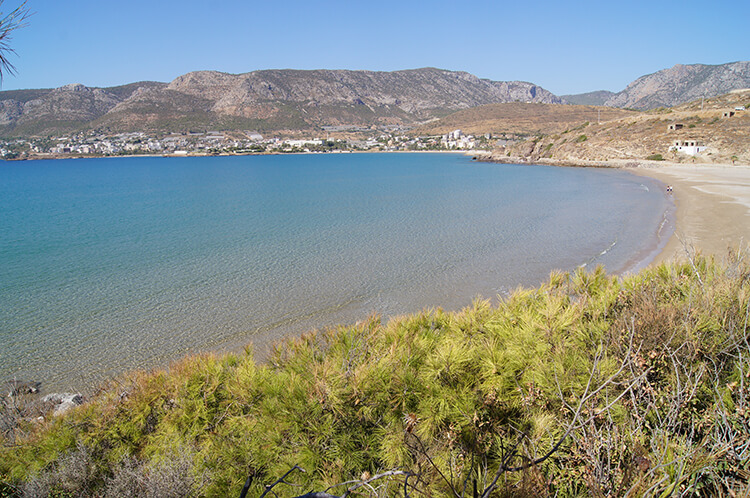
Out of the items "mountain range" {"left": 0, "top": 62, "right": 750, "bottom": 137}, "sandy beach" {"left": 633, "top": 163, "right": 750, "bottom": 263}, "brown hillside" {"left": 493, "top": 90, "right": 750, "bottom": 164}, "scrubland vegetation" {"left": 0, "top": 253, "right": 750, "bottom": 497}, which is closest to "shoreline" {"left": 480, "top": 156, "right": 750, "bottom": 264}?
"sandy beach" {"left": 633, "top": 163, "right": 750, "bottom": 263}

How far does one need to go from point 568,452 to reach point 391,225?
19129 mm

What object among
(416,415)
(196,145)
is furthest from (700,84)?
(416,415)

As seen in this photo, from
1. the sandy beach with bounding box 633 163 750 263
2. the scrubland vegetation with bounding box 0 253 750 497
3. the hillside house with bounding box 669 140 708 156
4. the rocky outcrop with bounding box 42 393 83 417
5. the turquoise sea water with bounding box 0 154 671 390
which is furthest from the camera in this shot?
the hillside house with bounding box 669 140 708 156

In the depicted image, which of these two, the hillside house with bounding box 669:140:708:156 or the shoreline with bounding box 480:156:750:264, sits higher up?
the hillside house with bounding box 669:140:708:156

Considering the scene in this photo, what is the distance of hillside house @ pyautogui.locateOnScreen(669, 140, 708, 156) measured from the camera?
47375mm

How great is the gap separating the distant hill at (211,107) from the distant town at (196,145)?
9204mm

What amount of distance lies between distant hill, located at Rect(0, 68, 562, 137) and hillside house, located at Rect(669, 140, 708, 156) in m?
125

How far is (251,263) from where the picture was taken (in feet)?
47.9

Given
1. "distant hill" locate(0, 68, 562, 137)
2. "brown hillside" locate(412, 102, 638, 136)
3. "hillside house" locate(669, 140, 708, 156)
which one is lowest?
"hillside house" locate(669, 140, 708, 156)

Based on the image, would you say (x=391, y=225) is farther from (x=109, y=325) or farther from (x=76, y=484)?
(x=76, y=484)

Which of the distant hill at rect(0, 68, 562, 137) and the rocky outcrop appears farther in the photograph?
the distant hill at rect(0, 68, 562, 137)

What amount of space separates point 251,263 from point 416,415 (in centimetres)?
1284

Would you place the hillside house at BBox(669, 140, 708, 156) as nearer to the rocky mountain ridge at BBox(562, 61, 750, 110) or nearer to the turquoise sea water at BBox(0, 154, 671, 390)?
the turquoise sea water at BBox(0, 154, 671, 390)

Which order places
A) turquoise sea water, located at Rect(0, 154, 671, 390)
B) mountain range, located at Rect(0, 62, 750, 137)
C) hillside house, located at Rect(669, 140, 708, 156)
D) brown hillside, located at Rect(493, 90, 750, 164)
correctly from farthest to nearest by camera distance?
1. mountain range, located at Rect(0, 62, 750, 137)
2. hillside house, located at Rect(669, 140, 708, 156)
3. brown hillside, located at Rect(493, 90, 750, 164)
4. turquoise sea water, located at Rect(0, 154, 671, 390)
